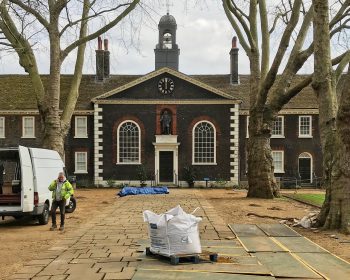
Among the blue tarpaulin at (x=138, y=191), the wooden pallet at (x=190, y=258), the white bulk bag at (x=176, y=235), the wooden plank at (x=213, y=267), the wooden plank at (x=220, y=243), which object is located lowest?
the blue tarpaulin at (x=138, y=191)

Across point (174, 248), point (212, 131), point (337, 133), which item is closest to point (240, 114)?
point (212, 131)

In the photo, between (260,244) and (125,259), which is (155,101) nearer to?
(260,244)

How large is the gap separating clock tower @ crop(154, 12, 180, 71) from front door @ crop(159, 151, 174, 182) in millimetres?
8181

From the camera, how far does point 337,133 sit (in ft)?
43.0

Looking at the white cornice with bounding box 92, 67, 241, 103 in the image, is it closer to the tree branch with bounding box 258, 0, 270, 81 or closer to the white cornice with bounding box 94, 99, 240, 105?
the white cornice with bounding box 94, 99, 240, 105

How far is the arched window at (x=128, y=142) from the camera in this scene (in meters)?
40.0

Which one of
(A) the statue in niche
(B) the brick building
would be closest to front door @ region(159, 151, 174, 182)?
(B) the brick building

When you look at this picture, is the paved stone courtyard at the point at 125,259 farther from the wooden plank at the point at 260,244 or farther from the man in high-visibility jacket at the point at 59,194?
the man in high-visibility jacket at the point at 59,194

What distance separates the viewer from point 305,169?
4072 cm

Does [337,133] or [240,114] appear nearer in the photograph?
[337,133]

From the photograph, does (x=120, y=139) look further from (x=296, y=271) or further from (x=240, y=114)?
(x=296, y=271)

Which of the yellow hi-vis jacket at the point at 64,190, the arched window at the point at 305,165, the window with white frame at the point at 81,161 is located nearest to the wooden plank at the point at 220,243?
the yellow hi-vis jacket at the point at 64,190

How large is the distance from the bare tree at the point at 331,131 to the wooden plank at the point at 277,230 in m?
0.98

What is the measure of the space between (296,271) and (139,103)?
3259 centimetres
